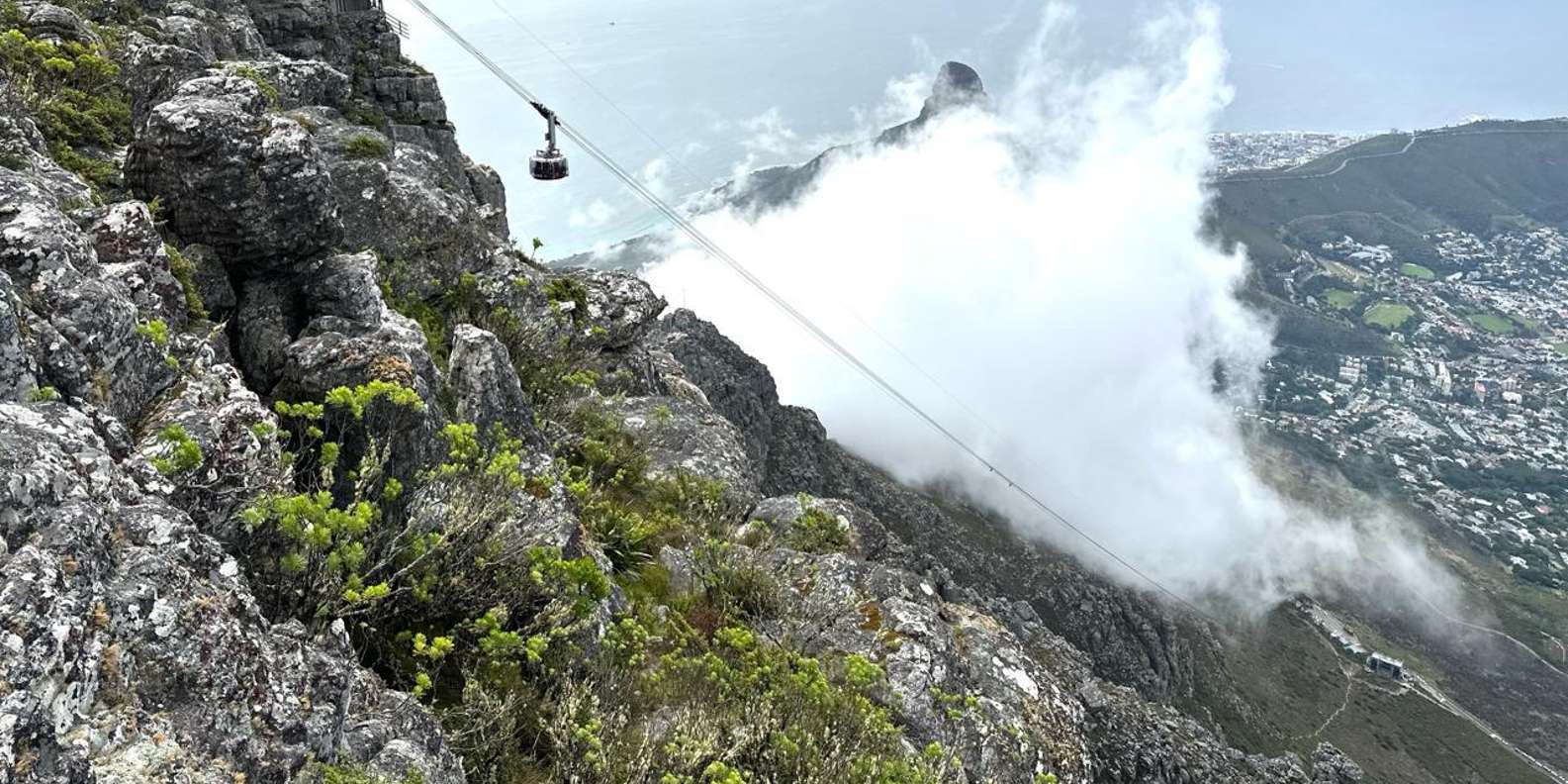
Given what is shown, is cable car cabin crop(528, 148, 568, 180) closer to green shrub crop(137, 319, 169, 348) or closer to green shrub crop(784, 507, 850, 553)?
green shrub crop(784, 507, 850, 553)

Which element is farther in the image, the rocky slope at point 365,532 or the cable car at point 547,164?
the cable car at point 547,164

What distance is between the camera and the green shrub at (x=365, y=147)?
16781 mm

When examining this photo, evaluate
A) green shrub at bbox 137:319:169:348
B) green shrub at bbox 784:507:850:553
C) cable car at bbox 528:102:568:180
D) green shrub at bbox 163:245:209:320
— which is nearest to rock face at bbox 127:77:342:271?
green shrub at bbox 163:245:209:320

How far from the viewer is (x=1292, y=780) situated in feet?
88.3

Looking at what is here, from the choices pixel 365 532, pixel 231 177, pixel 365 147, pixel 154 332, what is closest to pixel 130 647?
pixel 365 532

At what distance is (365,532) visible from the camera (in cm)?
767

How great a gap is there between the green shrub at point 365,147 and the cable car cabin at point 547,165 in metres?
10.0

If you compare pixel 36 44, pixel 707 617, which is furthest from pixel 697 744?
pixel 36 44

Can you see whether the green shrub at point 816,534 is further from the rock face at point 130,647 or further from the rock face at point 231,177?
the rock face at point 130,647

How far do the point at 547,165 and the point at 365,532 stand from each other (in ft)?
73.0

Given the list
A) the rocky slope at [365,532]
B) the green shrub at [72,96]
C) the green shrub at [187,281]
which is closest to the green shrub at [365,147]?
the rocky slope at [365,532]

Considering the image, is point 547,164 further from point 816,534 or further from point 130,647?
point 130,647

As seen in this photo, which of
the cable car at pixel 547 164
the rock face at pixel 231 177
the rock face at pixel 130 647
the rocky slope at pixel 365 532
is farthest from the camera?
the cable car at pixel 547 164

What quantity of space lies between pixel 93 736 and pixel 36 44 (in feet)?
50.0
